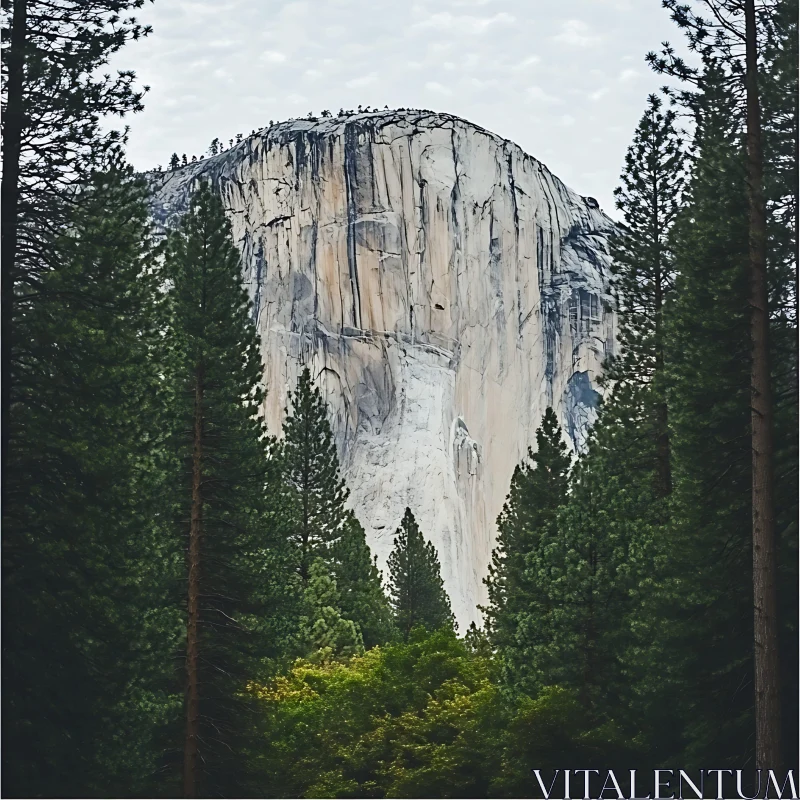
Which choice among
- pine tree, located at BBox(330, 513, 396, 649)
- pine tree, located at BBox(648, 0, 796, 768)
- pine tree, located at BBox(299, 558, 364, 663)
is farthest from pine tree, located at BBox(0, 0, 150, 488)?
pine tree, located at BBox(330, 513, 396, 649)

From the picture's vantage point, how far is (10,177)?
44.6 feet

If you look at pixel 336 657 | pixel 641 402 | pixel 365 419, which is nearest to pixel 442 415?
pixel 365 419

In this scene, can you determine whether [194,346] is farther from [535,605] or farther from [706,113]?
[706,113]

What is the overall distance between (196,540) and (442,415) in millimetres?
49662

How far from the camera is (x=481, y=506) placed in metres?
71.1

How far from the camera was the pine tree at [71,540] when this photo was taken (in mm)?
13977

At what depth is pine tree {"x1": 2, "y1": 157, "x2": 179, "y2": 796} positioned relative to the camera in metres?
14.0

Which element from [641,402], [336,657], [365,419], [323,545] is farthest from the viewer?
[365,419]

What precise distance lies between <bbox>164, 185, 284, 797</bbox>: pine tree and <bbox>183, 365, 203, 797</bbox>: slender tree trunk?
0.06 ft

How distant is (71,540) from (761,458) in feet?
25.4

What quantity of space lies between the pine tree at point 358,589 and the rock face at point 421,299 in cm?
2238

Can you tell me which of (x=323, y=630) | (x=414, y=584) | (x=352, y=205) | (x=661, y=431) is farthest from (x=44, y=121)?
(x=352, y=205)

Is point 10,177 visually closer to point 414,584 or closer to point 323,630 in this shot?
point 323,630

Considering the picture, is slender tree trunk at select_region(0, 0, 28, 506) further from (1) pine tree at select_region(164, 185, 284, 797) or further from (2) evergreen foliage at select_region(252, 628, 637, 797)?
(2) evergreen foliage at select_region(252, 628, 637, 797)
